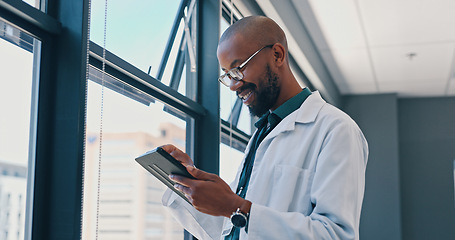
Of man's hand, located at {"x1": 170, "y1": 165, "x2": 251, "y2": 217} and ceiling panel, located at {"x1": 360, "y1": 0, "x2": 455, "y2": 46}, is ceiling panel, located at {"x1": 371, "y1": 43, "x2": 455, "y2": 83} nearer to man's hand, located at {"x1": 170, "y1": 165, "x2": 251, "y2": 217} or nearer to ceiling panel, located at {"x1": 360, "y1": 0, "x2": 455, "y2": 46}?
ceiling panel, located at {"x1": 360, "y1": 0, "x2": 455, "y2": 46}

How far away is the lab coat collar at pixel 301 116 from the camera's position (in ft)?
4.26

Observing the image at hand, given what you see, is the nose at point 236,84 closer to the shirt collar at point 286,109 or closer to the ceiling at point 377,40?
the shirt collar at point 286,109

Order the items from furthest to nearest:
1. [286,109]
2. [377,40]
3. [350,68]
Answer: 1. [350,68]
2. [377,40]
3. [286,109]

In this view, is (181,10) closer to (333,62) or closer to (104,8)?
(104,8)

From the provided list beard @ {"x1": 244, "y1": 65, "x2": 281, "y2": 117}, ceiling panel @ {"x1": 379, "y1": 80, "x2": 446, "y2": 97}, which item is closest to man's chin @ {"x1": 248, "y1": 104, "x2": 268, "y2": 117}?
beard @ {"x1": 244, "y1": 65, "x2": 281, "y2": 117}

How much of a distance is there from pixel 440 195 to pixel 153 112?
4.89 m

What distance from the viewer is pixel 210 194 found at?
1.11 metres

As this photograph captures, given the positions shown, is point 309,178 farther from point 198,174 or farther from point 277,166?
point 198,174

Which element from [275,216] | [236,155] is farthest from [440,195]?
[275,216]

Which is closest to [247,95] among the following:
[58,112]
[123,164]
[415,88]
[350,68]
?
[58,112]

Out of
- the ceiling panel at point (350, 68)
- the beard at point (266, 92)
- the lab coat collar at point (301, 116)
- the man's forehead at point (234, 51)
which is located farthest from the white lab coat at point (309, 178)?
the ceiling panel at point (350, 68)

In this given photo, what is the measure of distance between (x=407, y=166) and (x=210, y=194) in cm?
572

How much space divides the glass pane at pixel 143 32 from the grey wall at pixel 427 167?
14.5ft

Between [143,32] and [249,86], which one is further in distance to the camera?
[143,32]
